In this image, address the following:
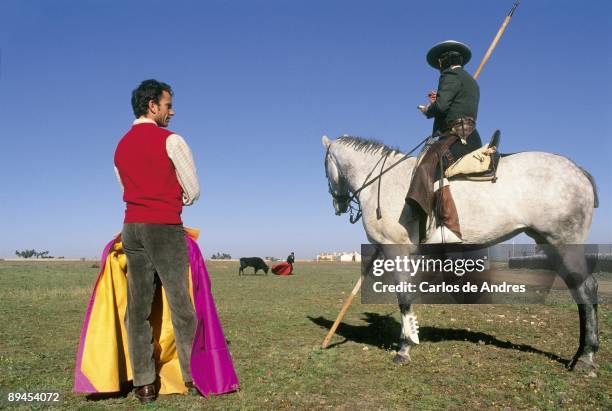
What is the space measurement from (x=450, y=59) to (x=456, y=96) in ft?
2.44

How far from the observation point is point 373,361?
21.1 ft

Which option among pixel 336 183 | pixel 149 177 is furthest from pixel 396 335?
pixel 149 177

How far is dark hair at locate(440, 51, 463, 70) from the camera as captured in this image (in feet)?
23.5

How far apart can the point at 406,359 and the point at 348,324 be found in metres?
3.63

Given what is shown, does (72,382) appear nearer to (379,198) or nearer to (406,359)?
(406,359)

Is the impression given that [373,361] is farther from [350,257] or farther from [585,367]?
[350,257]

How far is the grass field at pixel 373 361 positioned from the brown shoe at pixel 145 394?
0.08 meters

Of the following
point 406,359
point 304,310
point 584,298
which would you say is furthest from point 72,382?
point 304,310

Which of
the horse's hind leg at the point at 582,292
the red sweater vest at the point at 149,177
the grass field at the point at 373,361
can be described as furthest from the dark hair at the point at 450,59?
the red sweater vest at the point at 149,177

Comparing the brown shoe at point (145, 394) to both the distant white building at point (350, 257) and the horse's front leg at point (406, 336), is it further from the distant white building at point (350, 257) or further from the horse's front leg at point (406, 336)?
the distant white building at point (350, 257)

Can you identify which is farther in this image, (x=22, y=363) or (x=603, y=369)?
(x=22, y=363)

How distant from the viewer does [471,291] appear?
14.2 meters

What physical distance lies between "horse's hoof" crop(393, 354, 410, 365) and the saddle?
2.66 meters

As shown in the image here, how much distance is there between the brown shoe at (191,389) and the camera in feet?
15.5
